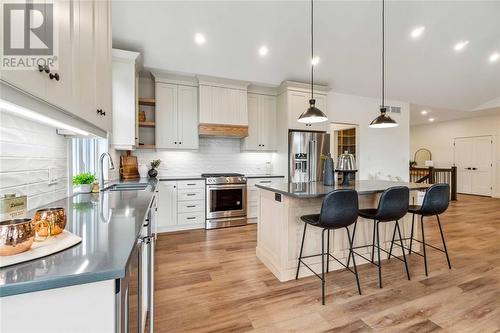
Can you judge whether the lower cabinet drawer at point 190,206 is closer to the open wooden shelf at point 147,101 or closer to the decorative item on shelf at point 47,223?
the open wooden shelf at point 147,101

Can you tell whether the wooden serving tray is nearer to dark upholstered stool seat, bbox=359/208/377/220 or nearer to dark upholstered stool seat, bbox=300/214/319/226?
dark upholstered stool seat, bbox=300/214/319/226

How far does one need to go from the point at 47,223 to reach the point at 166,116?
3.54 meters

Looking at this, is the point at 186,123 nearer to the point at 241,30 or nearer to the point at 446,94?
the point at 241,30

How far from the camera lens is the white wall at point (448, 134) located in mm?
7402

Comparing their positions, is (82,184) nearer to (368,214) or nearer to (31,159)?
(31,159)

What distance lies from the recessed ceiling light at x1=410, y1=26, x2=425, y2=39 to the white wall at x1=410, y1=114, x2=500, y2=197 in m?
6.14

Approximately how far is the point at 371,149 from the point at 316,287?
4.45 metres

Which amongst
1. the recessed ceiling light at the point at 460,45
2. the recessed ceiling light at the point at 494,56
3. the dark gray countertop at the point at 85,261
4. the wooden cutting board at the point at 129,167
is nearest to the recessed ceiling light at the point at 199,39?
the wooden cutting board at the point at 129,167

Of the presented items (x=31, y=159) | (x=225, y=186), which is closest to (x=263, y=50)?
(x=225, y=186)

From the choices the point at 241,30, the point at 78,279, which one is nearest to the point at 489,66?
the point at 241,30

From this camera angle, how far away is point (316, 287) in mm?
2244

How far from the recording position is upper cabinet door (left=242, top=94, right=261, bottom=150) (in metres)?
4.75

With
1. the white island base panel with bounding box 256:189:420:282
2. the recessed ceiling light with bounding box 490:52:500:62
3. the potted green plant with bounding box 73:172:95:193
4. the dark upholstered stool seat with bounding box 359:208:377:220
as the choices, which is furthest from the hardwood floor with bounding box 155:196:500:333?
the recessed ceiling light with bounding box 490:52:500:62

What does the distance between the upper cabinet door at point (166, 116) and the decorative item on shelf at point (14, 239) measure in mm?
3547
